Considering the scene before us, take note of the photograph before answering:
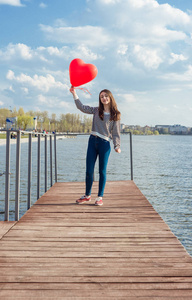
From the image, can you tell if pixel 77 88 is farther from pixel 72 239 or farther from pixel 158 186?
pixel 158 186

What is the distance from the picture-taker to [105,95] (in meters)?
4.63

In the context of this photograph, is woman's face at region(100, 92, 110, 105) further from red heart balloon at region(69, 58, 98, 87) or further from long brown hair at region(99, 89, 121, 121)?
red heart balloon at region(69, 58, 98, 87)

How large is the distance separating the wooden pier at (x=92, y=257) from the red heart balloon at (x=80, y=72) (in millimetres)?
1821

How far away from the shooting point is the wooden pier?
2357mm

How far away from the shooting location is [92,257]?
295 cm

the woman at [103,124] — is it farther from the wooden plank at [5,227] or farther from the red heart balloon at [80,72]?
the wooden plank at [5,227]

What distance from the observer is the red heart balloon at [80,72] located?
4.56 metres

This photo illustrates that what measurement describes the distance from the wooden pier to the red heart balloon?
182 cm

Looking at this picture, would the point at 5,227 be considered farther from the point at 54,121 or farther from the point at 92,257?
the point at 54,121

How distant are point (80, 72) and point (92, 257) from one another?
8.48ft

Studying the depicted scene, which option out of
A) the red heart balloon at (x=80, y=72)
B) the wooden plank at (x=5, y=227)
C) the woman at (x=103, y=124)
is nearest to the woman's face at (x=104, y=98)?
the woman at (x=103, y=124)

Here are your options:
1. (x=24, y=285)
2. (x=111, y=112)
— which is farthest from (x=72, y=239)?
(x=111, y=112)

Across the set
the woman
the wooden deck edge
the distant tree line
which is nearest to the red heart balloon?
the woman

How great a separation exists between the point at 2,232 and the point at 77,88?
2207 mm
